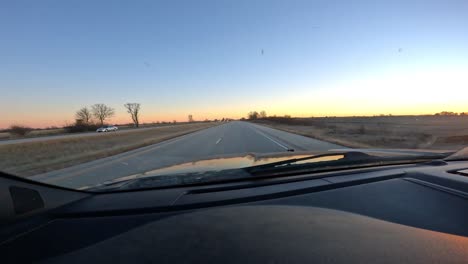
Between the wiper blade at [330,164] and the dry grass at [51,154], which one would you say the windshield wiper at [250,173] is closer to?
the wiper blade at [330,164]

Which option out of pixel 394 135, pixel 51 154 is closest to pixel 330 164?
pixel 51 154

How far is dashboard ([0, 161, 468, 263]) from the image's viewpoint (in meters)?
1.49

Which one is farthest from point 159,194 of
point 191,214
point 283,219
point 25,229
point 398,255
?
point 398,255

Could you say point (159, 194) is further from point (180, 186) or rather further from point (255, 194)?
point (255, 194)

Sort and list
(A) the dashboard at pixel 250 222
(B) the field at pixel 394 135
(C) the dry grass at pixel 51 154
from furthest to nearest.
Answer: (B) the field at pixel 394 135 < (C) the dry grass at pixel 51 154 < (A) the dashboard at pixel 250 222

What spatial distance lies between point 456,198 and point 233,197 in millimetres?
1569

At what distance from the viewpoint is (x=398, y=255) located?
141 centimetres

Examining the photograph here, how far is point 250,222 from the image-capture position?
1890 millimetres

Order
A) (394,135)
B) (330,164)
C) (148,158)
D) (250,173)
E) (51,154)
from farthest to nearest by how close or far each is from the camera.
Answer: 1. (394,135)
2. (51,154)
3. (148,158)
4. (330,164)
5. (250,173)

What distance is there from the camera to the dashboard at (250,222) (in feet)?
4.88

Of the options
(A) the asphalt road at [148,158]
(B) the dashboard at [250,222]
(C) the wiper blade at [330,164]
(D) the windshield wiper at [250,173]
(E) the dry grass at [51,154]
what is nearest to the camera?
(B) the dashboard at [250,222]

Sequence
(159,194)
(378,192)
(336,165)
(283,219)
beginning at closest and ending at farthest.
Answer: (283,219) → (378,192) → (159,194) → (336,165)

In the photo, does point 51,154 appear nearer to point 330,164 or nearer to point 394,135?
point 330,164

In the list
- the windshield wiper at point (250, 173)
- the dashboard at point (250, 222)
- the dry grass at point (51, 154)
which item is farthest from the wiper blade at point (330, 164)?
the dry grass at point (51, 154)
